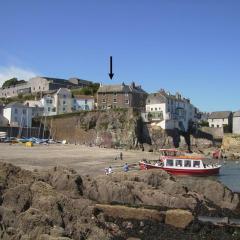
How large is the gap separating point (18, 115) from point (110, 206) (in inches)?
2982

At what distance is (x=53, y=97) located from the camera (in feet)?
338

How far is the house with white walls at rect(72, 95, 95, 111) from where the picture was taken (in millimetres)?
103188

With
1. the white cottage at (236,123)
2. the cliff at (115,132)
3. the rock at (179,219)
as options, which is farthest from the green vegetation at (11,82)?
the rock at (179,219)

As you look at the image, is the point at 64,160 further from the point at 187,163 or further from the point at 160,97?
the point at 160,97

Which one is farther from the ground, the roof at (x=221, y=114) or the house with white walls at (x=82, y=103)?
the house with white walls at (x=82, y=103)

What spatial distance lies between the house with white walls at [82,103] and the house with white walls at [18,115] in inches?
517

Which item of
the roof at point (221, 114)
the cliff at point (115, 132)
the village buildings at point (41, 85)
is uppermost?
the village buildings at point (41, 85)

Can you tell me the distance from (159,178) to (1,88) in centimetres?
12168

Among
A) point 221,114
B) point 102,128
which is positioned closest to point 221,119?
point 221,114

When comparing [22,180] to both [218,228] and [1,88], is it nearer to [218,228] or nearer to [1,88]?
[218,228]

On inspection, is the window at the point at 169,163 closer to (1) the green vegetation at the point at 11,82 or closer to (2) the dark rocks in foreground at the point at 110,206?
(2) the dark rocks in foreground at the point at 110,206

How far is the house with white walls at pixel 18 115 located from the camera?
90.9 metres

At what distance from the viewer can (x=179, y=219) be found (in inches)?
698

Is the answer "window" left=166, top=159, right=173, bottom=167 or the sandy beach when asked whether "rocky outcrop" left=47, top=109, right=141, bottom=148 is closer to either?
the sandy beach
